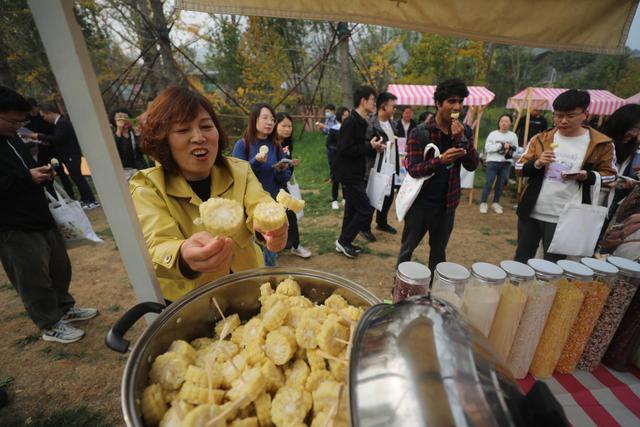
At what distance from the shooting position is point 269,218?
155cm

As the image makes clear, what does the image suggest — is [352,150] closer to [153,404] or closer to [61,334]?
[153,404]

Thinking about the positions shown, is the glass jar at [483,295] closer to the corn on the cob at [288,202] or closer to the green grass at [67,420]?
the corn on the cob at [288,202]

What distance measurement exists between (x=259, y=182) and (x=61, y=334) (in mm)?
3153

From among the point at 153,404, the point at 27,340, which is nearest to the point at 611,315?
the point at 153,404

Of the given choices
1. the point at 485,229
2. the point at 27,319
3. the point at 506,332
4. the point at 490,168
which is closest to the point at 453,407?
the point at 506,332

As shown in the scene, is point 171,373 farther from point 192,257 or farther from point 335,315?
point 335,315

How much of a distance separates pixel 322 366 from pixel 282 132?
3.78m

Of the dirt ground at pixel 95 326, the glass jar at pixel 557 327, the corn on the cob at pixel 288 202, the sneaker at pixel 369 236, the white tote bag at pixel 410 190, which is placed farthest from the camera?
the sneaker at pixel 369 236

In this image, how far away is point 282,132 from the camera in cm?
444

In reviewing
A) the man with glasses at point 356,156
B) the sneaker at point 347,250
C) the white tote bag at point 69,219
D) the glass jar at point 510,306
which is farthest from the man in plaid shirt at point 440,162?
the white tote bag at point 69,219

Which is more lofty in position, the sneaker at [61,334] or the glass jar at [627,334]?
the glass jar at [627,334]

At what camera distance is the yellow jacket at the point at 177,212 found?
1.41 metres

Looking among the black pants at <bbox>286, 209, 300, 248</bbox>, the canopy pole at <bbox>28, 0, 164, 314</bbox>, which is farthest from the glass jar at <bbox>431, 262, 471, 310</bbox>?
the black pants at <bbox>286, 209, 300, 248</bbox>

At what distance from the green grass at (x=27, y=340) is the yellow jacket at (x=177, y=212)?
10.3 ft
